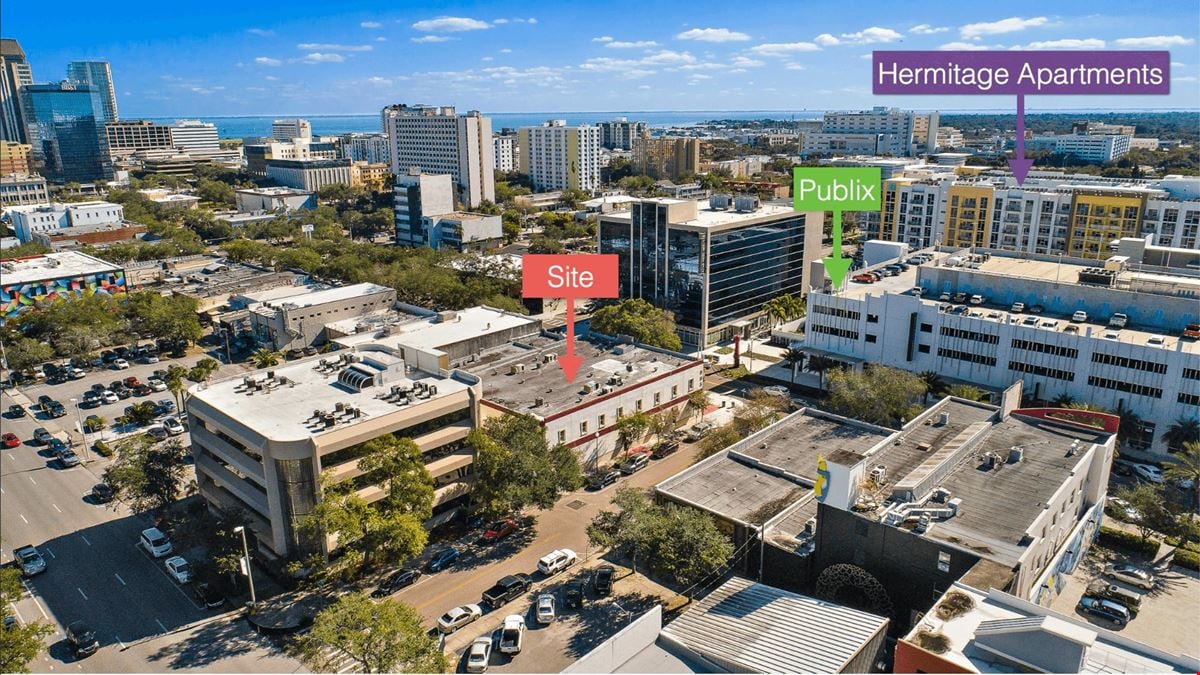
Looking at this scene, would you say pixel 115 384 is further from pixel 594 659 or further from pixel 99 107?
pixel 99 107

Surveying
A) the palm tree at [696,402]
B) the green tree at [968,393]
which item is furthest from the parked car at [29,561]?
the green tree at [968,393]

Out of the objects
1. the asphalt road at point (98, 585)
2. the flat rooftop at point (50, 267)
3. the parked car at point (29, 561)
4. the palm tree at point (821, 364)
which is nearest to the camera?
the asphalt road at point (98, 585)

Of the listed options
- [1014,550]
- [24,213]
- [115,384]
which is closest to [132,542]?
[115,384]

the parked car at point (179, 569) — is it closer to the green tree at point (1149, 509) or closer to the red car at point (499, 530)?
the red car at point (499, 530)

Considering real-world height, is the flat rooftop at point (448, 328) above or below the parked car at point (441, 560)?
above

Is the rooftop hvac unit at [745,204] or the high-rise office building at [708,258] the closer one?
the high-rise office building at [708,258]

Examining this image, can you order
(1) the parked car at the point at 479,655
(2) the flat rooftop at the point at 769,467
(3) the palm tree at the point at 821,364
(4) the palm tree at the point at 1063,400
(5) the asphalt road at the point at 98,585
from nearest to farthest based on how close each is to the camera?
(1) the parked car at the point at 479,655, (5) the asphalt road at the point at 98,585, (2) the flat rooftop at the point at 769,467, (4) the palm tree at the point at 1063,400, (3) the palm tree at the point at 821,364

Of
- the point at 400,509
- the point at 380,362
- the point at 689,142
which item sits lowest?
the point at 400,509

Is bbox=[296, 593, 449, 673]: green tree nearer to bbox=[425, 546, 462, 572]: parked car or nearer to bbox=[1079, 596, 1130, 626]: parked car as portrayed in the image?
bbox=[425, 546, 462, 572]: parked car

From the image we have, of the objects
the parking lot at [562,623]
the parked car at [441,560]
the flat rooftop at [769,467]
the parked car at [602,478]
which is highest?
the flat rooftop at [769,467]
